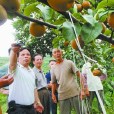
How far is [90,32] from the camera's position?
89 cm

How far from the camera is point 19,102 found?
293cm

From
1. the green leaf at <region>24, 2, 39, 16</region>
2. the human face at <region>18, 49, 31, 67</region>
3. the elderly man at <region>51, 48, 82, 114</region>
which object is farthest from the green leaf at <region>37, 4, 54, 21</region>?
the elderly man at <region>51, 48, 82, 114</region>

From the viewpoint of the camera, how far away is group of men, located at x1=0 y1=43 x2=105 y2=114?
293 cm

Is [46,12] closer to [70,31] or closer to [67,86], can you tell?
[70,31]

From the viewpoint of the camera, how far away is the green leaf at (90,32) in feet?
2.89

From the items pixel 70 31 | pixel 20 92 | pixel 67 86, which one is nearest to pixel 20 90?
pixel 20 92

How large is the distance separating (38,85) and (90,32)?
3.03m

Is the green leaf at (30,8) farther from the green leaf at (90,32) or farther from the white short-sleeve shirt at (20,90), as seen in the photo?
the white short-sleeve shirt at (20,90)

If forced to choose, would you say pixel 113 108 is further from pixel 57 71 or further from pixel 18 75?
pixel 18 75

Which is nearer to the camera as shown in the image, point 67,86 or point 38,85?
point 67,86

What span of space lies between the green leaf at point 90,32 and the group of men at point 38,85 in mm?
1643

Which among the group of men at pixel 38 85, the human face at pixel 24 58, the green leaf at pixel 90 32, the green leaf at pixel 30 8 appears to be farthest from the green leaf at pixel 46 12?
the human face at pixel 24 58

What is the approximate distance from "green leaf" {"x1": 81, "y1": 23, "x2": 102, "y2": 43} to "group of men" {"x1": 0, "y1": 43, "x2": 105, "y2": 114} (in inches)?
64.7

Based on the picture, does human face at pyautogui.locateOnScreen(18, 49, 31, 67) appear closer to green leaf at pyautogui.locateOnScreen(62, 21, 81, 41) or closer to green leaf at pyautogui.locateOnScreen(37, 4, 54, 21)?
green leaf at pyautogui.locateOnScreen(37, 4, 54, 21)
